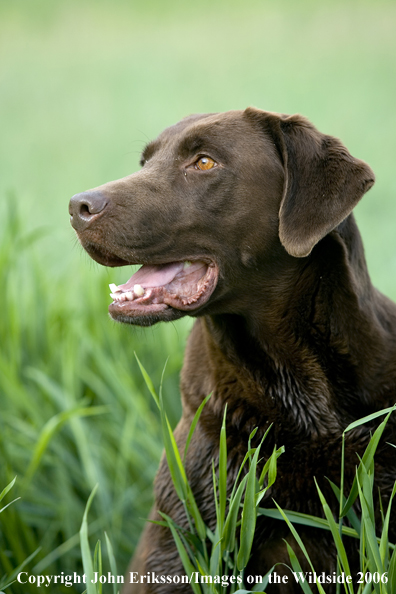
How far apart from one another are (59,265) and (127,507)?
239cm

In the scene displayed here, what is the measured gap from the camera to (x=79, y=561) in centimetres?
326

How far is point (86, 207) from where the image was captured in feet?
7.75

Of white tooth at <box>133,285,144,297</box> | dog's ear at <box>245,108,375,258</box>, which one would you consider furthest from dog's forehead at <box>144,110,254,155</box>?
white tooth at <box>133,285,144,297</box>

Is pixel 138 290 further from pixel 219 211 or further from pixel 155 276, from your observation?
pixel 219 211

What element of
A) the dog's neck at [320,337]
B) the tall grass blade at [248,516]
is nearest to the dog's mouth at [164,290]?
the dog's neck at [320,337]

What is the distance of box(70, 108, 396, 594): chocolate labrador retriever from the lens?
2371 millimetres

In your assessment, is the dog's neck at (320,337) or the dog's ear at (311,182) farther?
the dog's neck at (320,337)

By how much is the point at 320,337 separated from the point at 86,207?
3.03 feet

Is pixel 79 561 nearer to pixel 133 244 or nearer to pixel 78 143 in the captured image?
pixel 133 244

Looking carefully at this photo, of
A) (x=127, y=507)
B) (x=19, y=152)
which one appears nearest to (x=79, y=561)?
(x=127, y=507)

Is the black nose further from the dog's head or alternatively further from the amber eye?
the amber eye

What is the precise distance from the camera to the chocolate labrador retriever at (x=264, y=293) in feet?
7.78

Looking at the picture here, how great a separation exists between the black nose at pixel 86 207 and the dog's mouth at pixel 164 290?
0.25m

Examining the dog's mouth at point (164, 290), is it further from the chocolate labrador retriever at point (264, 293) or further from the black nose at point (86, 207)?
the black nose at point (86, 207)
